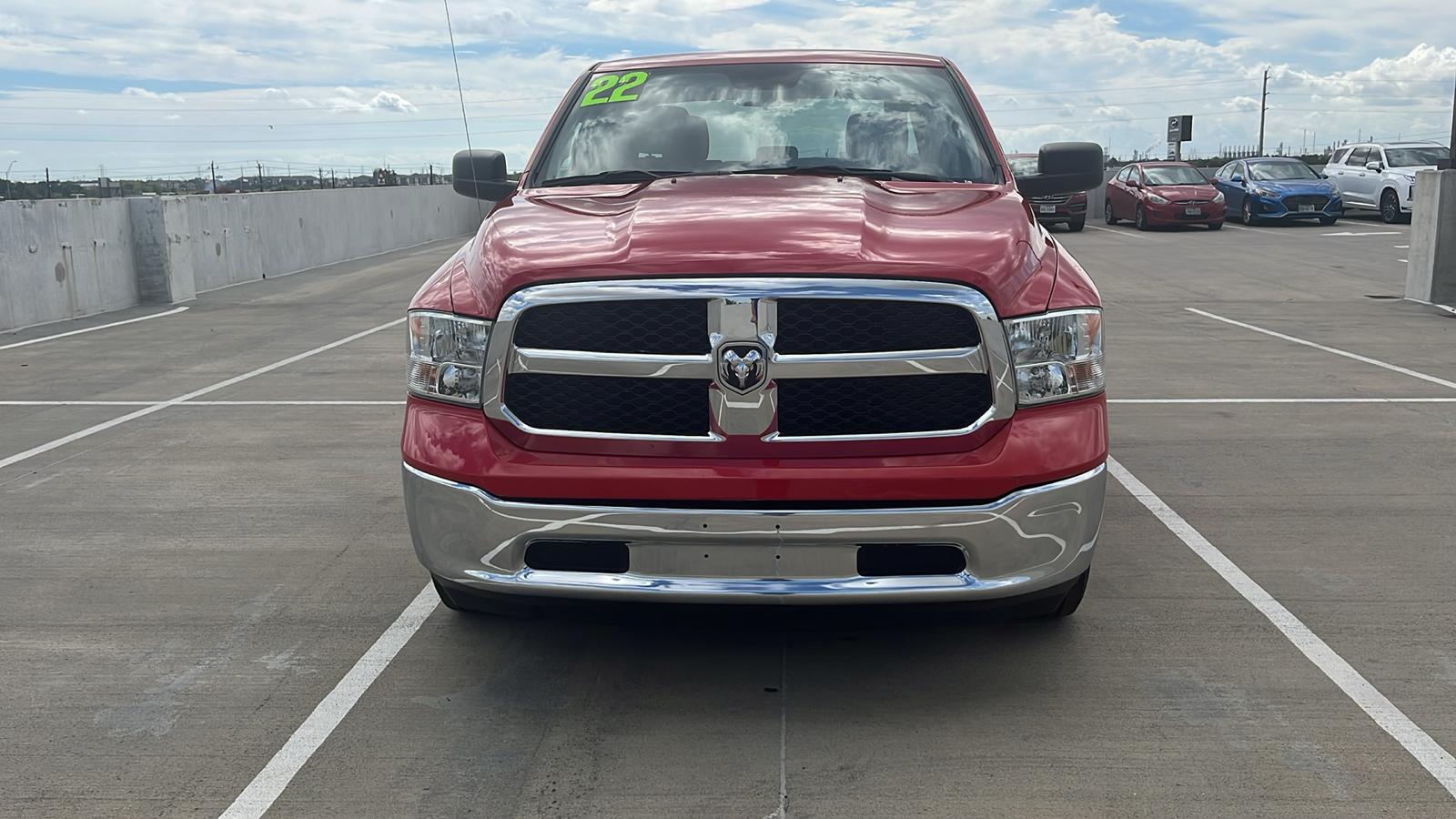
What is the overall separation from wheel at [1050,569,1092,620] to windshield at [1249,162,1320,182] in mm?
28659

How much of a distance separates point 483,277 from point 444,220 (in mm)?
31645

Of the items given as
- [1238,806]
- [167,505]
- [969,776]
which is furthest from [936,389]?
[167,505]

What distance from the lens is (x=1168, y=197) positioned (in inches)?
1126

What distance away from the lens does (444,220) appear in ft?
112

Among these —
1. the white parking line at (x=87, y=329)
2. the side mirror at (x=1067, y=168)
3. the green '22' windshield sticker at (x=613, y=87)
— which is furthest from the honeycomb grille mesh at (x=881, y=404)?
the white parking line at (x=87, y=329)

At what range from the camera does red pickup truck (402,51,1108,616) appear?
126 inches

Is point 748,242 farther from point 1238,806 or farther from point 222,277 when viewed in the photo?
point 222,277

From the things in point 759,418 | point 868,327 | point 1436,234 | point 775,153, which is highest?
point 775,153

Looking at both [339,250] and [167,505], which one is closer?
[167,505]

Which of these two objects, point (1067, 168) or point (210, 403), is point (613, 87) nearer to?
point (1067, 168)

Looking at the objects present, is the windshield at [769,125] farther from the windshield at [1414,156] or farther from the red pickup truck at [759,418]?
the windshield at [1414,156]

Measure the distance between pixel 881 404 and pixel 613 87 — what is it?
2469mm

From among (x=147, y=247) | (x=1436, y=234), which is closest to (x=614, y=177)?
(x=1436, y=234)

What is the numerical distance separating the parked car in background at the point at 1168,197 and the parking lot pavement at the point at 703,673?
23.0 meters
